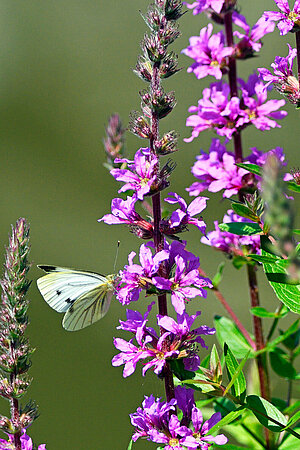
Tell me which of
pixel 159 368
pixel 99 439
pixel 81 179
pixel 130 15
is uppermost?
pixel 130 15

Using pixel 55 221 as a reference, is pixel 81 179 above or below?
above

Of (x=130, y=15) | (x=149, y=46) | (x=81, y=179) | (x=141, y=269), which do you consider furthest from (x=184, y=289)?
(x=130, y=15)

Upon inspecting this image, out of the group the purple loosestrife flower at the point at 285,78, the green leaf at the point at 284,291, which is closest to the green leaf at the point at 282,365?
the green leaf at the point at 284,291

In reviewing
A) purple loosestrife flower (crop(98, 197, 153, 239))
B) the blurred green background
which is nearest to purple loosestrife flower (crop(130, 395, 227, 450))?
purple loosestrife flower (crop(98, 197, 153, 239))

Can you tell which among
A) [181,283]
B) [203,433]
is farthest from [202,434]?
[181,283]

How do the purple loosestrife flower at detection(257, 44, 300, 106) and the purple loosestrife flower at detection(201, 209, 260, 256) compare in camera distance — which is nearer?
the purple loosestrife flower at detection(257, 44, 300, 106)

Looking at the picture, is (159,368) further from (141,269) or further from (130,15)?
(130,15)

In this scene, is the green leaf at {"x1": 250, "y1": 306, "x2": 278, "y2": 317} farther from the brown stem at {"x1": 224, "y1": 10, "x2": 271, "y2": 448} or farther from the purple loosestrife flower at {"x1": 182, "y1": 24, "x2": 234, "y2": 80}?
the purple loosestrife flower at {"x1": 182, "y1": 24, "x2": 234, "y2": 80}
